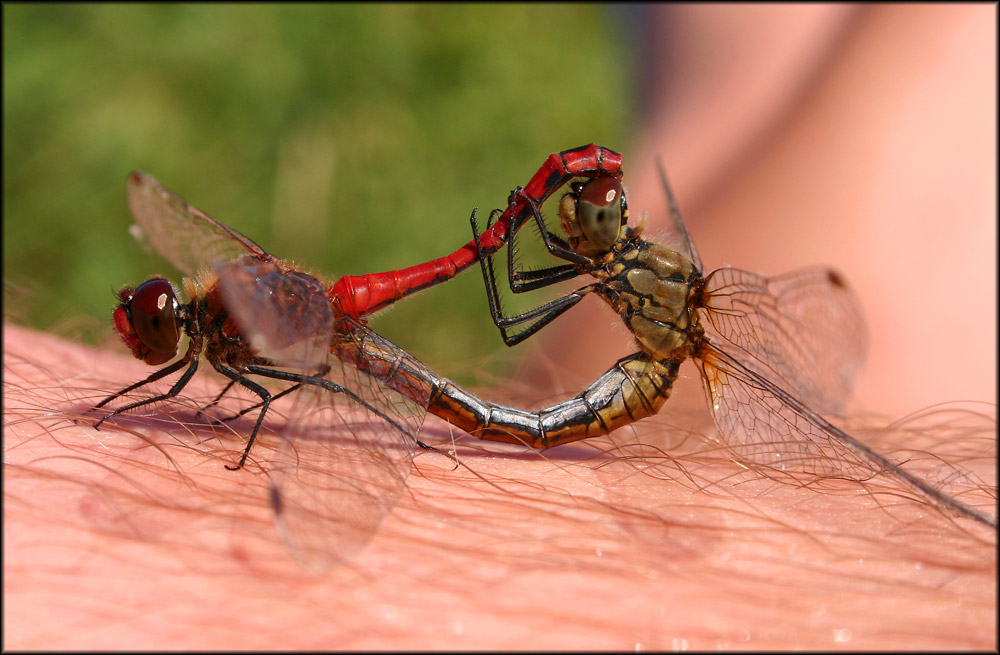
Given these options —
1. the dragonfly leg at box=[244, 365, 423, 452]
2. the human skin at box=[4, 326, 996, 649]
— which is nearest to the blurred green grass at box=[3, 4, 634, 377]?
the dragonfly leg at box=[244, 365, 423, 452]

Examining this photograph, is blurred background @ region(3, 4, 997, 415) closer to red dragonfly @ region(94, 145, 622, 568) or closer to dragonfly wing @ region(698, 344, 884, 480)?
dragonfly wing @ region(698, 344, 884, 480)

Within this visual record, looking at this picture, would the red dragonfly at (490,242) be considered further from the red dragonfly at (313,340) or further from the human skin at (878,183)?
the human skin at (878,183)

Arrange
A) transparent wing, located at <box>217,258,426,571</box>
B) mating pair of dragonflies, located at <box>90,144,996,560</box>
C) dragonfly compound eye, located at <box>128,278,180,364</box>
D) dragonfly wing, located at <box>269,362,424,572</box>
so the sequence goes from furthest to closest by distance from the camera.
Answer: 1. dragonfly compound eye, located at <box>128,278,180,364</box>
2. mating pair of dragonflies, located at <box>90,144,996,560</box>
3. transparent wing, located at <box>217,258,426,571</box>
4. dragonfly wing, located at <box>269,362,424,572</box>

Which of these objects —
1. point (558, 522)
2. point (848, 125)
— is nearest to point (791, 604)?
point (558, 522)

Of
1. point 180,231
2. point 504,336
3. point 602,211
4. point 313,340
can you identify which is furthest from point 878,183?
point 180,231

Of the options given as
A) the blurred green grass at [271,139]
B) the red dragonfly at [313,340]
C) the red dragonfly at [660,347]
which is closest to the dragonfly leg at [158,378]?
the red dragonfly at [313,340]

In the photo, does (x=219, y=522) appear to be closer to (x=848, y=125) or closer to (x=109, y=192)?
(x=848, y=125)

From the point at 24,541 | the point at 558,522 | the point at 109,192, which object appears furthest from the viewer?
the point at 109,192

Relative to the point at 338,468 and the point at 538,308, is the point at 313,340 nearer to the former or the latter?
the point at 338,468
